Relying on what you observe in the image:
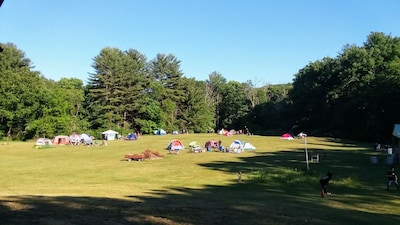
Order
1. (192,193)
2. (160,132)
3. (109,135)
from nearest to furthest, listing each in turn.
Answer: (192,193) < (109,135) < (160,132)

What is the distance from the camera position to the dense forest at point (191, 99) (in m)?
78.6

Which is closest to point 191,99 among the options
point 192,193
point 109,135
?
point 109,135

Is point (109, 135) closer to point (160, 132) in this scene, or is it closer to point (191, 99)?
point (160, 132)

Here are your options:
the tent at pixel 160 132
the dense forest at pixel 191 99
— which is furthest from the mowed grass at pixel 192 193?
the tent at pixel 160 132

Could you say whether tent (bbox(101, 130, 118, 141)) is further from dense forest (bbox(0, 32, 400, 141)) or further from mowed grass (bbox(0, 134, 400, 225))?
mowed grass (bbox(0, 134, 400, 225))

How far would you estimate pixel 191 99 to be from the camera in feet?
362

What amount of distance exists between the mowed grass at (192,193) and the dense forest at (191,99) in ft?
139

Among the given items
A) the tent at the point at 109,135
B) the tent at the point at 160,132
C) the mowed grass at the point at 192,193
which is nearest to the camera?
the mowed grass at the point at 192,193

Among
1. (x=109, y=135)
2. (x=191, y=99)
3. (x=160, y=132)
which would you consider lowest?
(x=109, y=135)

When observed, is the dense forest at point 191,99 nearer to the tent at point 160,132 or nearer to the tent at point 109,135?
the tent at point 160,132

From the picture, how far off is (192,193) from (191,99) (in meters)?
90.3

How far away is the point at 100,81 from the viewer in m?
97.4

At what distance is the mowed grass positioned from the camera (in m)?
10.7

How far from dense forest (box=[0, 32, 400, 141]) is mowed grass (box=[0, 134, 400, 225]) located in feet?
139
